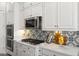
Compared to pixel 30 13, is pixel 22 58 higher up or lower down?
lower down

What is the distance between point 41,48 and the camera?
1.87m

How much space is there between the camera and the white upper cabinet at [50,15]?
1901 mm

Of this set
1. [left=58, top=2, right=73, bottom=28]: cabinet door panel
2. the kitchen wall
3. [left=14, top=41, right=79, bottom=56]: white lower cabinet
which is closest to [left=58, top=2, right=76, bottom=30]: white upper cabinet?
[left=58, top=2, right=73, bottom=28]: cabinet door panel

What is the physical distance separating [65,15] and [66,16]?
2cm

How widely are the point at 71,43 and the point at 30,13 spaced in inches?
40.2

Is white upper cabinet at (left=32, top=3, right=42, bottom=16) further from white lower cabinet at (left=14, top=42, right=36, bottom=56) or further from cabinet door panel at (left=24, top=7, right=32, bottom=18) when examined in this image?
white lower cabinet at (left=14, top=42, right=36, bottom=56)

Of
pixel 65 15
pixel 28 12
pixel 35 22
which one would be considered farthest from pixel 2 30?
pixel 65 15

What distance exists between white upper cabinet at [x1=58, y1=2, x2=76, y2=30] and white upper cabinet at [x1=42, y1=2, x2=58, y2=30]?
0.27 feet

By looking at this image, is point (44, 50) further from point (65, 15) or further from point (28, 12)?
Result: point (28, 12)

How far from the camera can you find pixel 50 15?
199 centimetres

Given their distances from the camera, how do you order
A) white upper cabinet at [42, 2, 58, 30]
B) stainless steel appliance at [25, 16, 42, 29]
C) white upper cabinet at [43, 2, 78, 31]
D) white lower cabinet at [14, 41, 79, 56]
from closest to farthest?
1. white lower cabinet at [14, 41, 79, 56]
2. white upper cabinet at [43, 2, 78, 31]
3. white upper cabinet at [42, 2, 58, 30]
4. stainless steel appliance at [25, 16, 42, 29]

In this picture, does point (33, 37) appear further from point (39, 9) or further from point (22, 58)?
point (22, 58)

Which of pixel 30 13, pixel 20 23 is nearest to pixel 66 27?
pixel 30 13

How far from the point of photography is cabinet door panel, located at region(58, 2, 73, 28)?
5.56 feet
